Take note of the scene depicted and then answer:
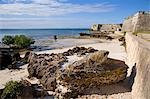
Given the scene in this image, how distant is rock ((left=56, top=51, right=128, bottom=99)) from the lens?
1490cm

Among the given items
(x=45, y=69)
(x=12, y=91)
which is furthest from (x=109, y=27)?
(x=12, y=91)

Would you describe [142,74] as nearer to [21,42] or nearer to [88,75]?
[88,75]

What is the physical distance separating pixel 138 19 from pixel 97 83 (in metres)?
22.5

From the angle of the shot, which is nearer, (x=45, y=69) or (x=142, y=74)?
(x=142, y=74)

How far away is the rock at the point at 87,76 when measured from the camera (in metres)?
14.9

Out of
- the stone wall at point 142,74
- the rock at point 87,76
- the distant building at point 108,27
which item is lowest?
the distant building at point 108,27

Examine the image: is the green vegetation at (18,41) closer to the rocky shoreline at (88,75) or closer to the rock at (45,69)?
the rock at (45,69)

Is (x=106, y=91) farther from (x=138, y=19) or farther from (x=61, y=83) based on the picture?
(x=138, y=19)

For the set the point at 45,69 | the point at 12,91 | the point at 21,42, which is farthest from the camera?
the point at 21,42

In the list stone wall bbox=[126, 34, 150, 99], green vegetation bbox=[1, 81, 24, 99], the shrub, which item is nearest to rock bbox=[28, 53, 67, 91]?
green vegetation bbox=[1, 81, 24, 99]

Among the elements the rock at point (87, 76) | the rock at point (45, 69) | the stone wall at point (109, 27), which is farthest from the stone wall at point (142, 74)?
the stone wall at point (109, 27)

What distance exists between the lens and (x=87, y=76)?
14984 millimetres

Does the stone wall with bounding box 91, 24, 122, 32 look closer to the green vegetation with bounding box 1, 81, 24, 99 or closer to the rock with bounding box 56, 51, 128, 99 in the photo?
the rock with bounding box 56, 51, 128, 99

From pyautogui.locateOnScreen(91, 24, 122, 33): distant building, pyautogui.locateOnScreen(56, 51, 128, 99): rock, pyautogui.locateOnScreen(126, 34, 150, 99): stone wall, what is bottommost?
pyautogui.locateOnScreen(91, 24, 122, 33): distant building
